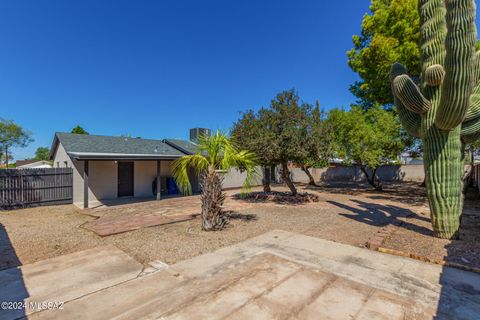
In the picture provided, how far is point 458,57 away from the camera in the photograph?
164 inches

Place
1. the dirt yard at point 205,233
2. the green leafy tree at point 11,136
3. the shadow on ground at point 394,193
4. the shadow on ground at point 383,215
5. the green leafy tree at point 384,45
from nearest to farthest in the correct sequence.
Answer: the dirt yard at point 205,233
the shadow on ground at point 383,215
the shadow on ground at point 394,193
the green leafy tree at point 384,45
the green leafy tree at point 11,136

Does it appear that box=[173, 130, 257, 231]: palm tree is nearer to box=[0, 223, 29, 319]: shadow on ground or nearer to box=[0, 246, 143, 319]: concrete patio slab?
box=[0, 246, 143, 319]: concrete patio slab

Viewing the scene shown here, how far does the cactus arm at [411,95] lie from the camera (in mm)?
5125

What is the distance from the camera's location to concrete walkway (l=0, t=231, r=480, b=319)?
103 inches

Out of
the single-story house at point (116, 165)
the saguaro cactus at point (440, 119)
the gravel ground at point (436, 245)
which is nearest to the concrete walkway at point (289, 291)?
the gravel ground at point (436, 245)

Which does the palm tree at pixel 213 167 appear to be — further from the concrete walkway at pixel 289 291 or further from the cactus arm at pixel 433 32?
the cactus arm at pixel 433 32

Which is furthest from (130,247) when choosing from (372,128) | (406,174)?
(406,174)

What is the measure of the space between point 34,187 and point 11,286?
29.4ft

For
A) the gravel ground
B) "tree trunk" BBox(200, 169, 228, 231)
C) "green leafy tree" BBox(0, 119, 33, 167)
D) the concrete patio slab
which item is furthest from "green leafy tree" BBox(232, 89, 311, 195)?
"green leafy tree" BBox(0, 119, 33, 167)

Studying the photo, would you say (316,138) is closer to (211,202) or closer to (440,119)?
(440,119)

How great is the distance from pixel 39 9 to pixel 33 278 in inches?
440

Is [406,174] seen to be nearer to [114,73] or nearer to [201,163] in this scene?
[201,163]

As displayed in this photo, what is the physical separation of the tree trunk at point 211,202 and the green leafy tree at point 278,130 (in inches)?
152

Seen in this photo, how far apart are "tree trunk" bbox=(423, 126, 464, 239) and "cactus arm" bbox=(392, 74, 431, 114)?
1.63 feet
